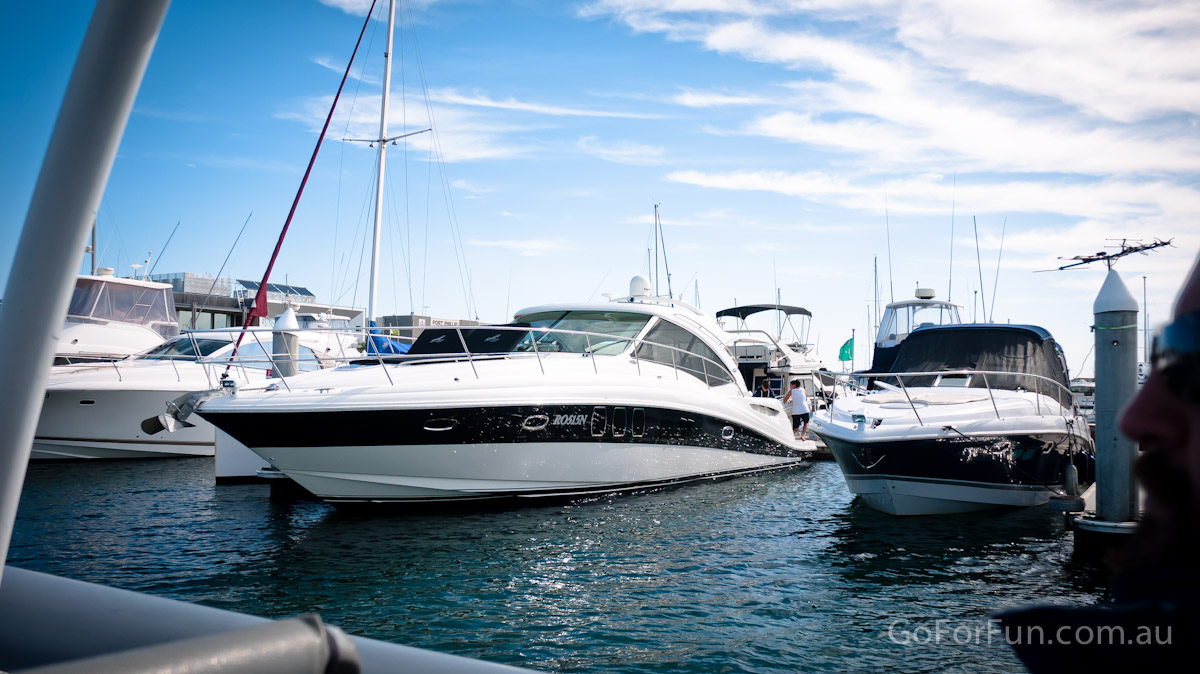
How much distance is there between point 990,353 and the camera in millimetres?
11164

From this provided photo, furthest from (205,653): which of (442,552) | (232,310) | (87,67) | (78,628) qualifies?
(232,310)

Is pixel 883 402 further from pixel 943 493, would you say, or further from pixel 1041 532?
pixel 1041 532

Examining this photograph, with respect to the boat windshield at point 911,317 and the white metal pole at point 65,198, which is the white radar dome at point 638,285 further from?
the white metal pole at point 65,198

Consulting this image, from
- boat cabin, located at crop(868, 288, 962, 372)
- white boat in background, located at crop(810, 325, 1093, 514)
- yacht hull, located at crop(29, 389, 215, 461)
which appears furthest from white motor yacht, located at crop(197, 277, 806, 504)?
yacht hull, located at crop(29, 389, 215, 461)

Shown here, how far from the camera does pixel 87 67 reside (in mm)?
1295

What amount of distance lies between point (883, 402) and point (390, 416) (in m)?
6.47

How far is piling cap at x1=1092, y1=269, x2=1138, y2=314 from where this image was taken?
291 inches

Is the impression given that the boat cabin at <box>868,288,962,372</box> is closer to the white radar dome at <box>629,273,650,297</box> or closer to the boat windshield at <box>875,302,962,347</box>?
the boat windshield at <box>875,302,962,347</box>

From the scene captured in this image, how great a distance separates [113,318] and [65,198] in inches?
805

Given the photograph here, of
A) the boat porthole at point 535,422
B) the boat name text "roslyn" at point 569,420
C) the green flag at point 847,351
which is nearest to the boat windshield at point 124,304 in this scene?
the boat porthole at point 535,422

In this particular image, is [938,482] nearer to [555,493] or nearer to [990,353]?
[990,353]

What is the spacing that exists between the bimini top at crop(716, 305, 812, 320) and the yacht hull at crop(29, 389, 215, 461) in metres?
15.2

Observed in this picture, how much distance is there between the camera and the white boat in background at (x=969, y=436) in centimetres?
915

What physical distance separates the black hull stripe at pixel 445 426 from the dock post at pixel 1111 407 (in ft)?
17.4
